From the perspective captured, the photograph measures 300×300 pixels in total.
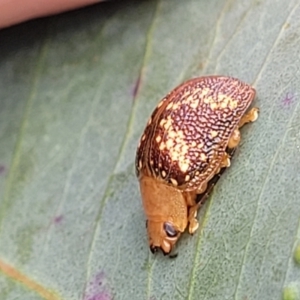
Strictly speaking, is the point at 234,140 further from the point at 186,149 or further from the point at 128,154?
the point at 128,154

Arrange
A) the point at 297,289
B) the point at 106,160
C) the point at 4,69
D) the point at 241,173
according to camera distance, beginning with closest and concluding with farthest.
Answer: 1. the point at 297,289
2. the point at 241,173
3. the point at 106,160
4. the point at 4,69

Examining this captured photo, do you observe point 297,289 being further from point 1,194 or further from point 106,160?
point 1,194

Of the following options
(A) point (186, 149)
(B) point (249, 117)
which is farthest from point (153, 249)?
(B) point (249, 117)

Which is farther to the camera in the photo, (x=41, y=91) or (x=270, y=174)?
(x=41, y=91)

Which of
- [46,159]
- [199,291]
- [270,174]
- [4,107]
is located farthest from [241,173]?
[4,107]

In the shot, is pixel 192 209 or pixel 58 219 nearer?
pixel 192 209

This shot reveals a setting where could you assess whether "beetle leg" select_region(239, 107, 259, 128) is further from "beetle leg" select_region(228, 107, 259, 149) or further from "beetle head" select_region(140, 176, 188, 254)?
"beetle head" select_region(140, 176, 188, 254)
